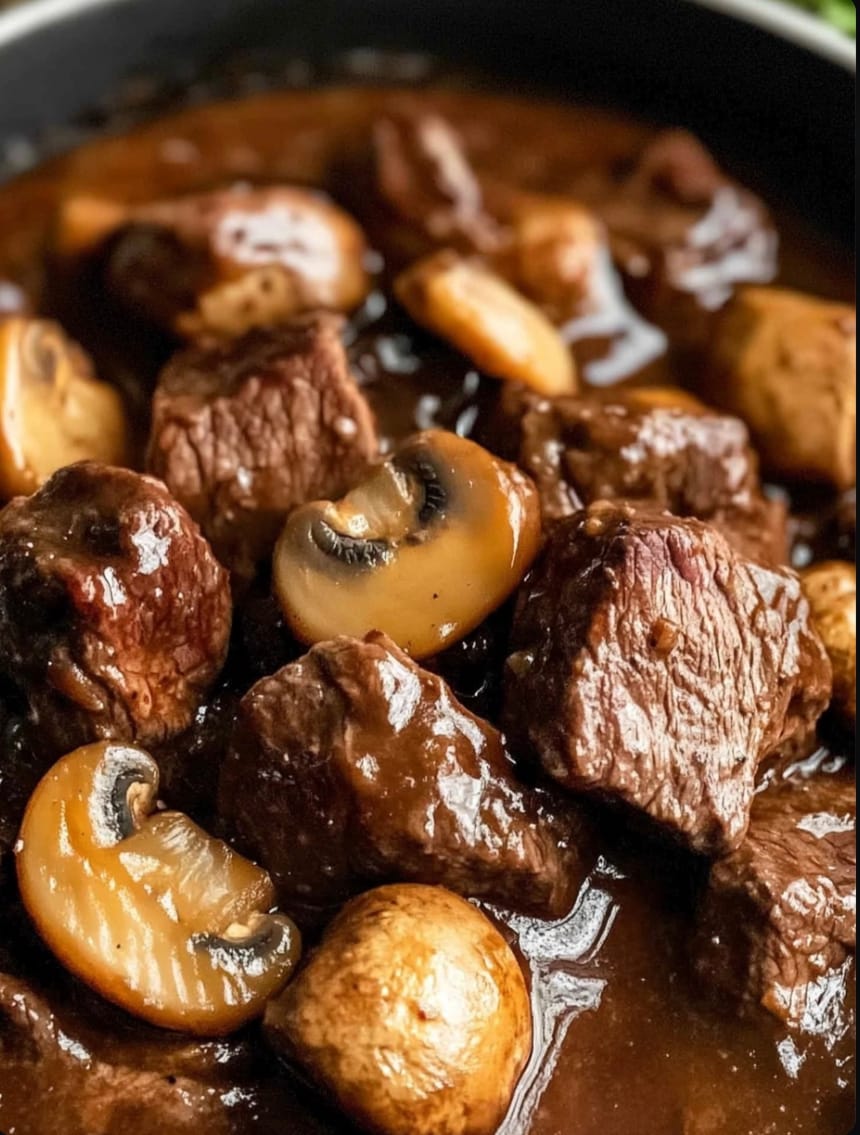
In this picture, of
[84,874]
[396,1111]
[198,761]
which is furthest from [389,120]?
[396,1111]

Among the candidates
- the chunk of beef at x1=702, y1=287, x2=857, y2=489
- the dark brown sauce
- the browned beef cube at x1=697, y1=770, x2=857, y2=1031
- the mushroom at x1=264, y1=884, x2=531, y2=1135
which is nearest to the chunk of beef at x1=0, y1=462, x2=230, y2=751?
the dark brown sauce

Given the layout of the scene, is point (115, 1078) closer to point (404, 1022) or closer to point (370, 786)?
point (404, 1022)

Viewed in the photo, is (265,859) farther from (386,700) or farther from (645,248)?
(645,248)

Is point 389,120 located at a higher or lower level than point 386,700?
higher

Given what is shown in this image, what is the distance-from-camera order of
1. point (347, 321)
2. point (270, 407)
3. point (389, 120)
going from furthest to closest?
point (389, 120)
point (347, 321)
point (270, 407)

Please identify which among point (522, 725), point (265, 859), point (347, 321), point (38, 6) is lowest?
point (265, 859)
